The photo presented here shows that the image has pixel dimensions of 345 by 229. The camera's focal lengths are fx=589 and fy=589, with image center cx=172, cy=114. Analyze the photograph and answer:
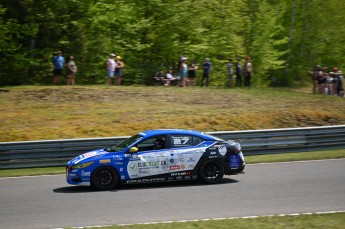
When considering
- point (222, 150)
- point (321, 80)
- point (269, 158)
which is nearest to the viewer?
point (222, 150)

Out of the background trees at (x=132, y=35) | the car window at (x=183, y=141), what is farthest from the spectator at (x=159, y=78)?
the car window at (x=183, y=141)

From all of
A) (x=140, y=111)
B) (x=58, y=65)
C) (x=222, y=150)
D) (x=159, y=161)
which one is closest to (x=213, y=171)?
(x=222, y=150)

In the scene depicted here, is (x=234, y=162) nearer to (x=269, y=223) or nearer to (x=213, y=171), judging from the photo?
(x=213, y=171)

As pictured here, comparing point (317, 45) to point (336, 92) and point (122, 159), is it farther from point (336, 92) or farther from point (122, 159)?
point (122, 159)

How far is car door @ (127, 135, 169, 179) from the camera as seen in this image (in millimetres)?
13898

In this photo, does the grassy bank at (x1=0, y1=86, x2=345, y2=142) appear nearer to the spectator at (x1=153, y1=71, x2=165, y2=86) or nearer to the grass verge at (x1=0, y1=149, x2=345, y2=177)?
the spectator at (x1=153, y1=71, x2=165, y2=86)

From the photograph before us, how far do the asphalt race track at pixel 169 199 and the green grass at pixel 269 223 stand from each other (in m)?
0.68

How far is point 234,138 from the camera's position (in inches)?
755

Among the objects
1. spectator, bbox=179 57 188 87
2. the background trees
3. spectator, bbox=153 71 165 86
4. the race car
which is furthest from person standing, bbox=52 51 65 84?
the race car

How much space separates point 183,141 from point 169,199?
2.36 metres

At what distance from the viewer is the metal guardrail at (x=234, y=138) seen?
57.9 feet

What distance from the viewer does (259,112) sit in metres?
25.6

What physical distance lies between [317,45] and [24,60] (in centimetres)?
2535

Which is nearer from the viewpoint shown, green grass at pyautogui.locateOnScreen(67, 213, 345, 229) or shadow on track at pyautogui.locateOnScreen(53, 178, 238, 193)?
green grass at pyautogui.locateOnScreen(67, 213, 345, 229)
